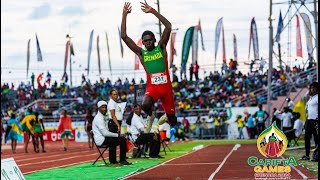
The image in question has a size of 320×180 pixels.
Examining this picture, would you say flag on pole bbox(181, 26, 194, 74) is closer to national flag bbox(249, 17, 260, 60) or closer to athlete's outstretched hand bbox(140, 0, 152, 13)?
national flag bbox(249, 17, 260, 60)

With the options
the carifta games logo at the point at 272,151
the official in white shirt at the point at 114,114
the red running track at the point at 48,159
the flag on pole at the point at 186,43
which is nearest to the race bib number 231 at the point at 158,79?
the carifta games logo at the point at 272,151

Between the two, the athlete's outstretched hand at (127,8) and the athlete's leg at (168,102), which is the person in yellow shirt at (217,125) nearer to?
the athlete's leg at (168,102)

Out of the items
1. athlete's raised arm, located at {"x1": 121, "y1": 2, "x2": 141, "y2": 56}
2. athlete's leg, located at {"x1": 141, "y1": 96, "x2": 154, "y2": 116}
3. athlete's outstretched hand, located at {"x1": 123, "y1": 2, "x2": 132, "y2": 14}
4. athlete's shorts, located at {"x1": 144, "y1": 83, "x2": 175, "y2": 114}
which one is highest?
athlete's outstretched hand, located at {"x1": 123, "y1": 2, "x2": 132, "y2": 14}

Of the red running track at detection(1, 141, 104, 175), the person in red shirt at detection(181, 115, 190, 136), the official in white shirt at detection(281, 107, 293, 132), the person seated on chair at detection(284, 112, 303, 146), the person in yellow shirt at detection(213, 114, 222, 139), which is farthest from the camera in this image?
the person in red shirt at detection(181, 115, 190, 136)

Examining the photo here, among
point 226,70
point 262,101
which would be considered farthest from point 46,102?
point 262,101

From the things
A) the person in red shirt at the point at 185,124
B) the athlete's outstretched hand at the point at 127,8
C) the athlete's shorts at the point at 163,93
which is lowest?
the person in red shirt at the point at 185,124

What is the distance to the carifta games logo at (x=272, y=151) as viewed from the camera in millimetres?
9969

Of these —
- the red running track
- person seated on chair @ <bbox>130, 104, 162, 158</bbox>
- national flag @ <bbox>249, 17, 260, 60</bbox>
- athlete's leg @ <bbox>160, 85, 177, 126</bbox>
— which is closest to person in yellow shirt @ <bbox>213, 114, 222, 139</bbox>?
national flag @ <bbox>249, 17, 260, 60</bbox>

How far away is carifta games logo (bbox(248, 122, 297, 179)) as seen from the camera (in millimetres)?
9969

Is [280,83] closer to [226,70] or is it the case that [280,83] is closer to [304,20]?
[226,70]

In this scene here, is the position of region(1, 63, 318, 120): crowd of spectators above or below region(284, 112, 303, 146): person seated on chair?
above

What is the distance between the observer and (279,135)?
1002cm

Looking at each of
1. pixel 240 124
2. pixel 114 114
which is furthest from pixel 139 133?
pixel 240 124

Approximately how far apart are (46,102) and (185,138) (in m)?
12.3
